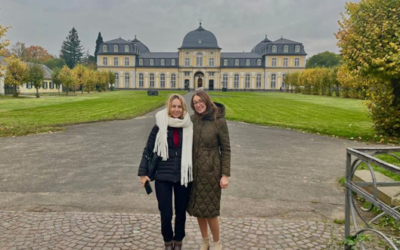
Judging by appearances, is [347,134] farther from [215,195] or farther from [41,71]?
[41,71]

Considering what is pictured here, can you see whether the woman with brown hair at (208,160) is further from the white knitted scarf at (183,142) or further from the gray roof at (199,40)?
the gray roof at (199,40)

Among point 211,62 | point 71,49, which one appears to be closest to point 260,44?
point 211,62

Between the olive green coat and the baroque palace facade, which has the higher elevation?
the baroque palace facade

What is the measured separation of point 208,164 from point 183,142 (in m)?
0.39

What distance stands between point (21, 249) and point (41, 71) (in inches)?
1901

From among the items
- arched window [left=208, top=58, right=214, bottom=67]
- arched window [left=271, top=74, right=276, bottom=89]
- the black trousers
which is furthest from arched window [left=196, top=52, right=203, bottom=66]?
the black trousers

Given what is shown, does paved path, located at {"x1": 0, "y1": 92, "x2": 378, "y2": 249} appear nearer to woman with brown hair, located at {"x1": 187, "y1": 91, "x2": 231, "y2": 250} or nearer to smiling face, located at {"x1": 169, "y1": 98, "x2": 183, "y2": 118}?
woman with brown hair, located at {"x1": 187, "y1": 91, "x2": 231, "y2": 250}

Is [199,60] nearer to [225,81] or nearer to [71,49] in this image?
[225,81]

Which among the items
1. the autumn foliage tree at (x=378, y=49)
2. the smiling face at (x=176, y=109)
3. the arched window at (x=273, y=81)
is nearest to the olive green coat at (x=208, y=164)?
the smiling face at (x=176, y=109)

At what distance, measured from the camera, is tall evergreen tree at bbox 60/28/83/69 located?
102 meters

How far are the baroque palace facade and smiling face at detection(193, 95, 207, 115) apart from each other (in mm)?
78552

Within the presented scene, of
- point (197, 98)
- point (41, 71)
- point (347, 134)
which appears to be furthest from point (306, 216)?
point (41, 71)

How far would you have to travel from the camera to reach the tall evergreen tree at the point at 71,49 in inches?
4023

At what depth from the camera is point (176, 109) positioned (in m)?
3.78
